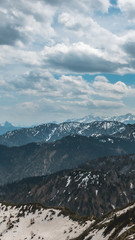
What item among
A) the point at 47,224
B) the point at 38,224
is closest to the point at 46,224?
the point at 47,224

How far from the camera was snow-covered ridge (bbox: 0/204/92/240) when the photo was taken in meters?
66.3

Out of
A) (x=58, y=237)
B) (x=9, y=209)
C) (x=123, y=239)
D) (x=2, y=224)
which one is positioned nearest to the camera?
(x=123, y=239)

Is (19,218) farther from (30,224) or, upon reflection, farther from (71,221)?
(71,221)

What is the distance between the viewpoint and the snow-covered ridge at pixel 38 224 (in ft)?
217

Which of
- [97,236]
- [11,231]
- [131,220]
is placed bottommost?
[11,231]

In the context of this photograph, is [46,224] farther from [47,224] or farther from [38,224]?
[38,224]

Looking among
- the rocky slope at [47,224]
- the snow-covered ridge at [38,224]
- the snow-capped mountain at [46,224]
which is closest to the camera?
the rocky slope at [47,224]

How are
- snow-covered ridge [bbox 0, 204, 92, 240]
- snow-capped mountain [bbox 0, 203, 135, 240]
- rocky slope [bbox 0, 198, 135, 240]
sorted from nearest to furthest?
rocky slope [bbox 0, 198, 135, 240], snow-capped mountain [bbox 0, 203, 135, 240], snow-covered ridge [bbox 0, 204, 92, 240]

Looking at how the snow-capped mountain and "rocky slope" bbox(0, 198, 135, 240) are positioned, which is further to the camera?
the snow-capped mountain

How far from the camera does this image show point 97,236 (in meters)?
47.8

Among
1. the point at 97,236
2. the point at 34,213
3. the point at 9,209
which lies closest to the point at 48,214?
the point at 34,213

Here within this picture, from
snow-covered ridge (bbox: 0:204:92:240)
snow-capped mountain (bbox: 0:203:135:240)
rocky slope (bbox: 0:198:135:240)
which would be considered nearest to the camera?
rocky slope (bbox: 0:198:135:240)

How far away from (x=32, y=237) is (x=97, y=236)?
25.0 meters

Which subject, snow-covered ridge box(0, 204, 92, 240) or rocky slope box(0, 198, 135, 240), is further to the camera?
snow-covered ridge box(0, 204, 92, 240)
